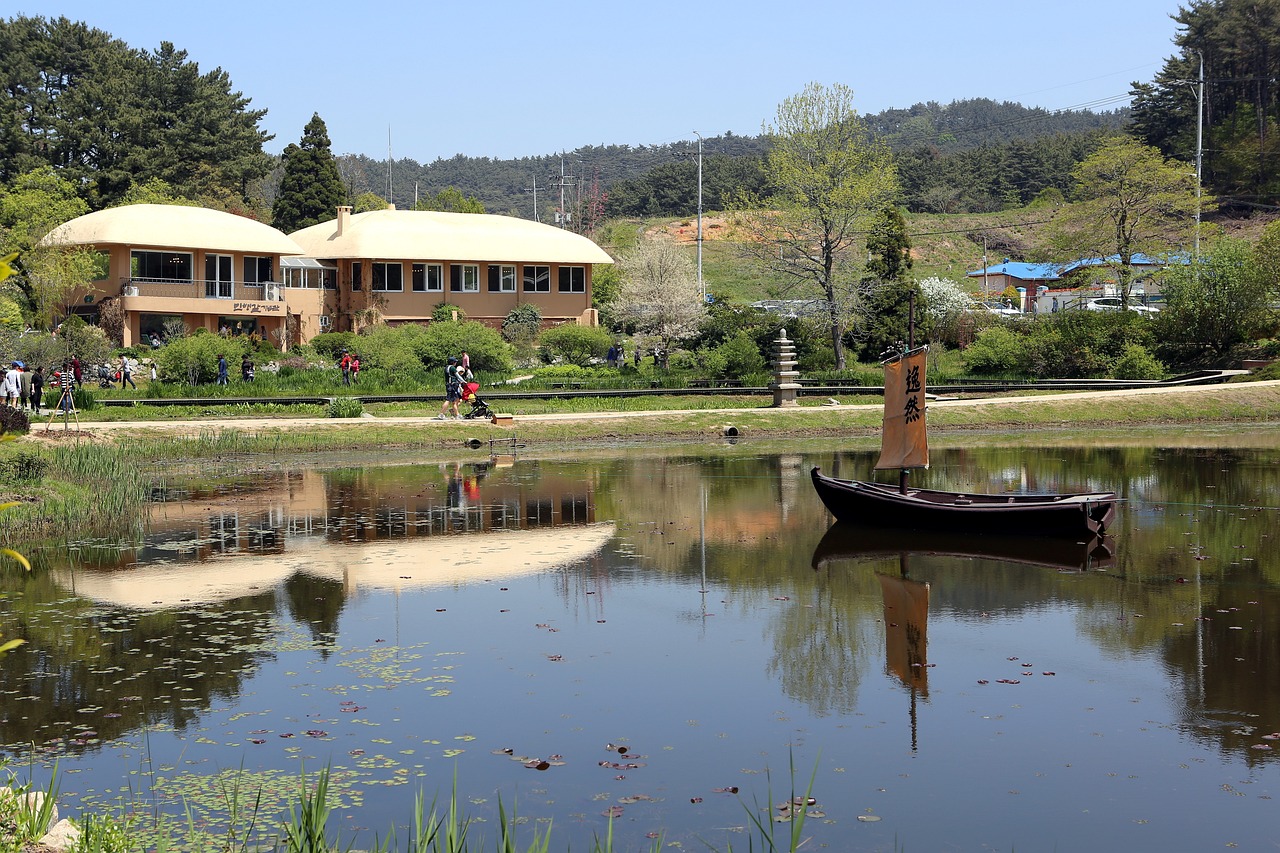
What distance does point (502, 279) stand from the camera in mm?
71125

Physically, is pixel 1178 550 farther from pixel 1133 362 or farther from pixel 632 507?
pixel 1133 362

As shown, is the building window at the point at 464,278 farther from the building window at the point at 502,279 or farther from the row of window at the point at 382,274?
the building window at the point at 502,279

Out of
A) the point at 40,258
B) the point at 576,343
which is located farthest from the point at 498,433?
the point at 40,258

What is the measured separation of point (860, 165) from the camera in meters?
55.3

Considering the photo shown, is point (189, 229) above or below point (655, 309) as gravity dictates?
above

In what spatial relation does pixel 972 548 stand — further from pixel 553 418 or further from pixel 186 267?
pixel 186 267

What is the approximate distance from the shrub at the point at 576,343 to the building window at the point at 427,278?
1139 centimetres

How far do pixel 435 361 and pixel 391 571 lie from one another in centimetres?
3194

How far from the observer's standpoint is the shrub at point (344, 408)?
40.2 metres

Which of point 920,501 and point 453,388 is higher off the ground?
point 453,388

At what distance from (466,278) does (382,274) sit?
464cm

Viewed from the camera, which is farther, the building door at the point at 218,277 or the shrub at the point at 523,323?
the shrub at the point at 523,323

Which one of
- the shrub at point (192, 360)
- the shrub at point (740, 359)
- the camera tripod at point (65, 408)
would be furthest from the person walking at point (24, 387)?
the shrub at point (740, 359)

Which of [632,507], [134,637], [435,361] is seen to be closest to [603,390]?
[435,361]
